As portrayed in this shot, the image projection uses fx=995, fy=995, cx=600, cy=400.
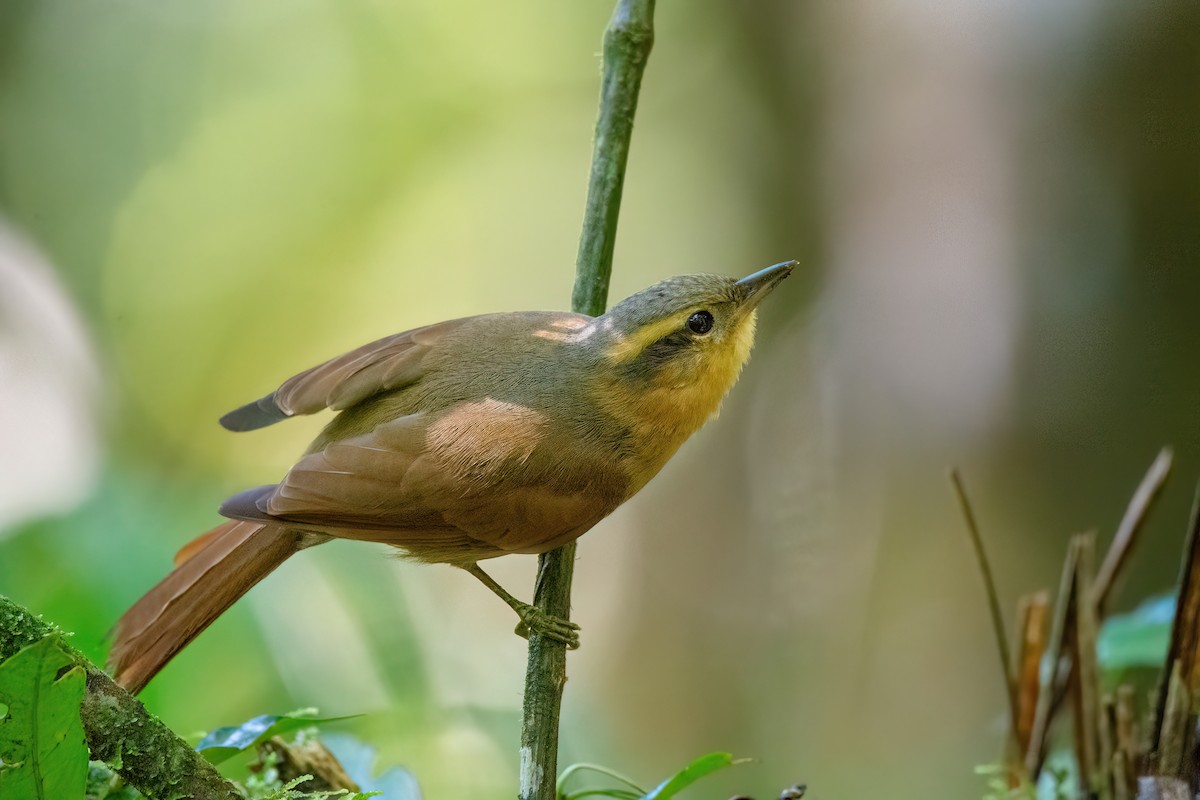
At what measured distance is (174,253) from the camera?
18.6 feet

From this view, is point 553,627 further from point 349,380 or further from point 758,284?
point 758,284

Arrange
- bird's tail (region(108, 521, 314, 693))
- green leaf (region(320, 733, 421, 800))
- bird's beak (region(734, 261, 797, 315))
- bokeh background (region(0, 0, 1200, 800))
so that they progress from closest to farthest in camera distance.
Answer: green leaf (region(320, 733, 421, 800))
bird's tail (region(108, 521, 314, 693))
bird's beak (region(734, 261, 797, 315))
bokeh background (region(0, 0, 1200, 800))

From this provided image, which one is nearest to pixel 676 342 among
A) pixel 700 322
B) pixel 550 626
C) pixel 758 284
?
pixel 700 322

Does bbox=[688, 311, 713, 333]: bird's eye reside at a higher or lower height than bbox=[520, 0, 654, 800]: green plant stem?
lower

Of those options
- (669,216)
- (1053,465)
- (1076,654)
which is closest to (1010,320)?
(1053,465)

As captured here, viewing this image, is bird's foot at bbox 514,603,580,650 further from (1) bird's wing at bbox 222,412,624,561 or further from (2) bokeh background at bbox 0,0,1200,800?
(2) bokeh background at bbox 0,0,1200,800

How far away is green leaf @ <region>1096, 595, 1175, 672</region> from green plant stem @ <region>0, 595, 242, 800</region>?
1689 millimetres

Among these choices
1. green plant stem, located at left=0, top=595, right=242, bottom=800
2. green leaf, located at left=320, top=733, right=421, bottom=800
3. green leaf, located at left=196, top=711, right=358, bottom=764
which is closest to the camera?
green plant stem, located at left=0, top=595, right=242, bottom=800

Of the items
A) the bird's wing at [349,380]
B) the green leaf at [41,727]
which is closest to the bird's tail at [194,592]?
the bird's wing at [349,380]

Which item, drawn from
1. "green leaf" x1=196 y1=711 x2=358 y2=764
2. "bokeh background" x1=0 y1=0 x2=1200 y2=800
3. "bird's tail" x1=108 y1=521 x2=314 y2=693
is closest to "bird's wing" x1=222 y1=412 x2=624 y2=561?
"bird's tail" x1=108 y1=521 x2=314 y2=693

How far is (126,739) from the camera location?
1.20 meters

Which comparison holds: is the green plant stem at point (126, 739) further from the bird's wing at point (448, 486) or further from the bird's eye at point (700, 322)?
the bird's eye at point (700, 322)

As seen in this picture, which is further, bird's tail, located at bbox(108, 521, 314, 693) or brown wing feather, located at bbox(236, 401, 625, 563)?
brown wing feather, located at bbox(236, 401, 625, 563)

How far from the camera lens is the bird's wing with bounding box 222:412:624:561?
2244 mm
